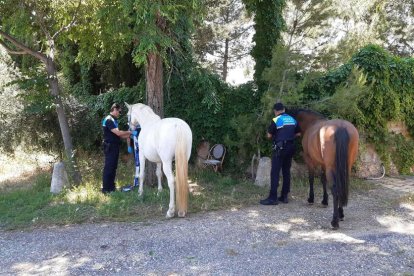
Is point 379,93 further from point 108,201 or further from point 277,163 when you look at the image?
point 108,201

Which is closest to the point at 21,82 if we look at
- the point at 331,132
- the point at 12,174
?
the point at 12,174

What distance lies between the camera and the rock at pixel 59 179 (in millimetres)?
8555

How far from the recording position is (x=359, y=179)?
964 centimetres

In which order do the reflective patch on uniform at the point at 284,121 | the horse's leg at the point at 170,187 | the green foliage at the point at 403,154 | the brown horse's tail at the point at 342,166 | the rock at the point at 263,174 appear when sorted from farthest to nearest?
the green foliage at the point at 403,154
the rock at the point at 263,174
the reflective patch on uniform at the point at 284,121
the horse's leg at the point at 170,187
the brown horse's tail at the point at 342,166

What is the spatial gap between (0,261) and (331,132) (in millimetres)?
5191

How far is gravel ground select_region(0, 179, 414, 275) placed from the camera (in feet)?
15.0

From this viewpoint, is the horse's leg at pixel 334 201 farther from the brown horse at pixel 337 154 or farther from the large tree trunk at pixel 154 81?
the large tree trunk at pixel 154 81

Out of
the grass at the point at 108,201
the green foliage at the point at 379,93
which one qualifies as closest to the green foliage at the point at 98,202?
the grass at the point at 108,201

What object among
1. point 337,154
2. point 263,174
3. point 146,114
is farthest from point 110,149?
point 337,154

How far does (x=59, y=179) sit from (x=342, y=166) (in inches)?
242

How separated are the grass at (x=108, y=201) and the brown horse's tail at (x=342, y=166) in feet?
6.87

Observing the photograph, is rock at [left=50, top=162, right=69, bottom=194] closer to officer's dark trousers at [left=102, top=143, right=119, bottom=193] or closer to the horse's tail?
officer's dark trousers at [left=102, top=143, right=119, bottom=193]

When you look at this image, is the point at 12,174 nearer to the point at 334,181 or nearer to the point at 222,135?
the point at 222,135

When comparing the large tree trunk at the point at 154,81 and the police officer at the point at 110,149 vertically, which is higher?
the large tree trunk at the point at 154,81
